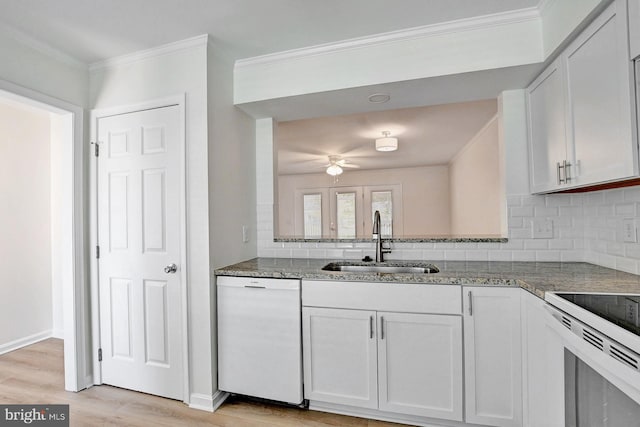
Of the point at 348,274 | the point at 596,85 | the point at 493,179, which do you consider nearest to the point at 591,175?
the point at 596,85

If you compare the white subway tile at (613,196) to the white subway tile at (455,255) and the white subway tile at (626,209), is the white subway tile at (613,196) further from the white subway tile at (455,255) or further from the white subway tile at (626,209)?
the white subway tile at (455,255)

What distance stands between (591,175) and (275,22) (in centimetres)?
186

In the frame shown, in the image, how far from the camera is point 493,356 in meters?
1.71

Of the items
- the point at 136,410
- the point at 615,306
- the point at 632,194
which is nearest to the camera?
the point at 615,306

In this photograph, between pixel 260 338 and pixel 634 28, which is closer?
pixel 634 28

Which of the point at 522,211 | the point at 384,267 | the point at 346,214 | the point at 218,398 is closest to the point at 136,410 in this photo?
the point at 218,398

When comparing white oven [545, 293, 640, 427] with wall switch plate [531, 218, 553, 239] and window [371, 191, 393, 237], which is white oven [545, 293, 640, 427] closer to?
wall switch plate [531, 218, 553, 239]

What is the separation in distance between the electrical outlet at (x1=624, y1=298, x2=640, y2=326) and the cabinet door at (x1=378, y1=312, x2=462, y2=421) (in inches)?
28.5

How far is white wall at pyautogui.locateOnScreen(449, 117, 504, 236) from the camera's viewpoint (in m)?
3.78

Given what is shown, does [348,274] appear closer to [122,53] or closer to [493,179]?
[122,53]

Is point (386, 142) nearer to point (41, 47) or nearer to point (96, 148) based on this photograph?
point (96, 148)

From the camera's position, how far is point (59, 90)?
7.13ft

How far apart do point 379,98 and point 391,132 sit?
5.91 ft

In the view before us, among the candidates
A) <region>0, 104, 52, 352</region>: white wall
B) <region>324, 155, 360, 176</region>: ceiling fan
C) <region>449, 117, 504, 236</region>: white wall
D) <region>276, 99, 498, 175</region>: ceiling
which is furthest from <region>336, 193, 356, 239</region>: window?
<region>0, 104, 52, 352</region>: white wall
